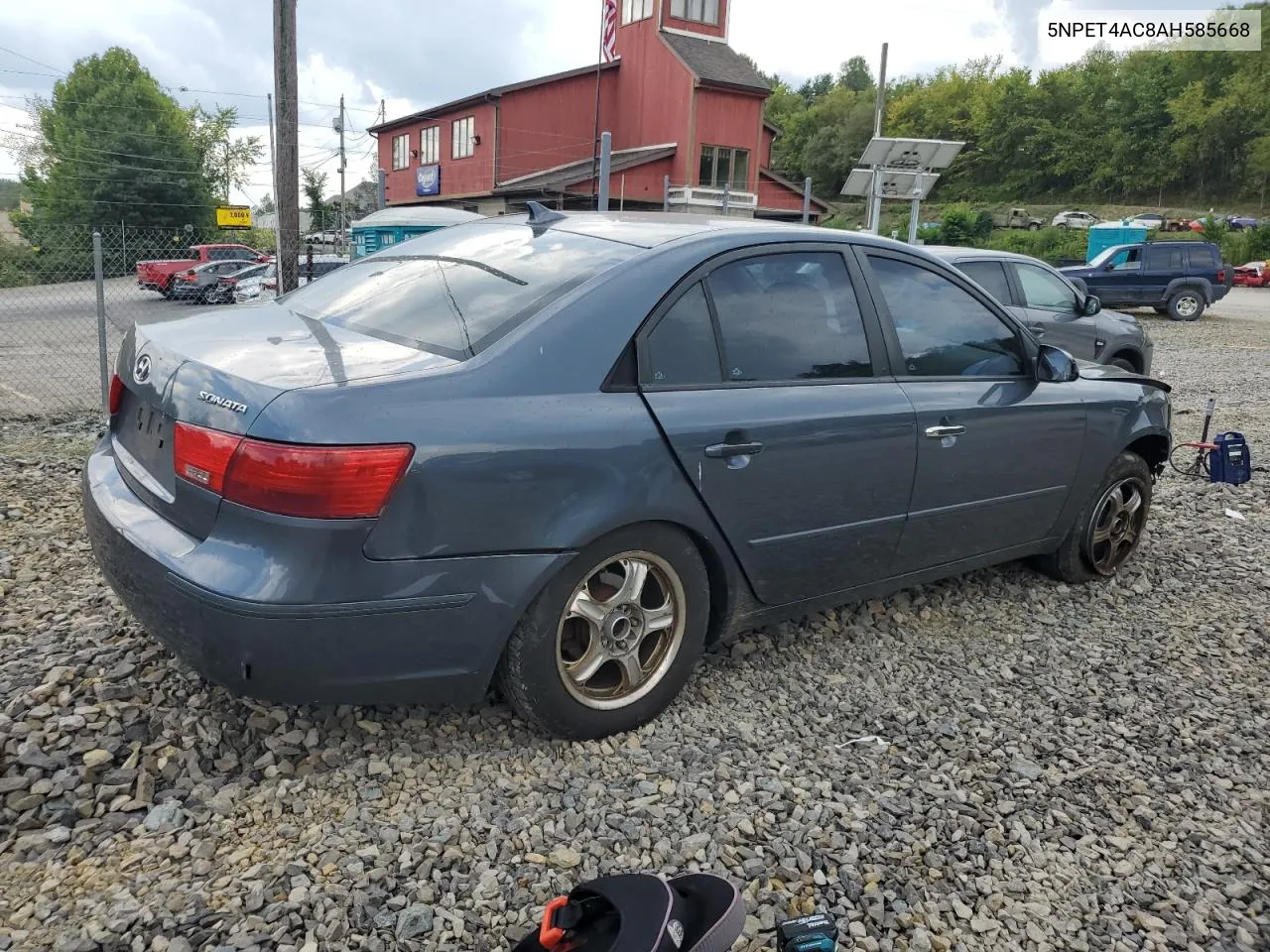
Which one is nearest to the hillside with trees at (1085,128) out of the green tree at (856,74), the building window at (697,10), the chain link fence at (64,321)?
the green tree at (856,74)

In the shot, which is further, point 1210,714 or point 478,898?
point 1210,714

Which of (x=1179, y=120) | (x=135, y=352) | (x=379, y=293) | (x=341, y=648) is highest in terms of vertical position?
(x=1179, y=120)

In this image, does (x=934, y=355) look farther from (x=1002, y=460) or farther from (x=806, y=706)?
(x=806, y=706)

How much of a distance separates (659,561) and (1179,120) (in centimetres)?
8403

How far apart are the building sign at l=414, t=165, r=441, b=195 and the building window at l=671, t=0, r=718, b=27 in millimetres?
10541

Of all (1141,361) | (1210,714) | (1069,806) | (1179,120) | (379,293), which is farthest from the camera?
(1179,120)

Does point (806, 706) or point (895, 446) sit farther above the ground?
point (895, 446)

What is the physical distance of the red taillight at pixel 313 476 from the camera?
7.52 ft

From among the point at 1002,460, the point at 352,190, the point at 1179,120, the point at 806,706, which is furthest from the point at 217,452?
the point at 1179,120

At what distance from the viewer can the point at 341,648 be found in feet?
7.84

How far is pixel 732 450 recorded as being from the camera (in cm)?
295

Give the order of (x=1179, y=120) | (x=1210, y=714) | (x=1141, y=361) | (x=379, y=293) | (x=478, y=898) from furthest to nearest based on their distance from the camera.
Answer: (x=1179, y=120) → (x=1141, y=361) → (x=1210, y=714) → (x=379, y=293) → (x=478, y=898)

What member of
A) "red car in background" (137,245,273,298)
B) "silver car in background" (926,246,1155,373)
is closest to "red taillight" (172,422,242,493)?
"silver car in background" (926,246,1155,373)

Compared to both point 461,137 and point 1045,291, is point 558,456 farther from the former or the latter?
point 461,137
